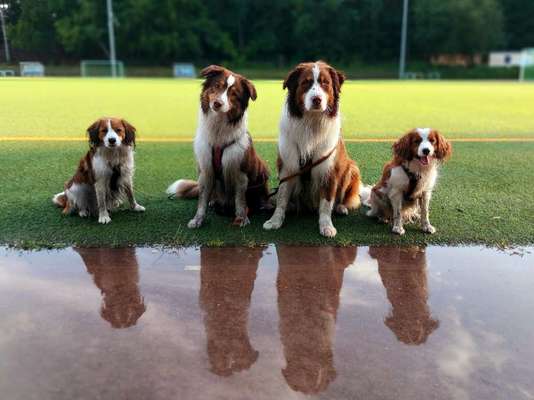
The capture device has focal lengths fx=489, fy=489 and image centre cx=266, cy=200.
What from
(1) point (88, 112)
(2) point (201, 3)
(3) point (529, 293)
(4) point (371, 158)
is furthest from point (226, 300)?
(2) point (201, 3)

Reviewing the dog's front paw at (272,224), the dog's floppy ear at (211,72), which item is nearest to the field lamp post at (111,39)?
the dog's floppy ear at (211,72)

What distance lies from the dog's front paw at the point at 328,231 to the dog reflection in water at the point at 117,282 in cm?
176

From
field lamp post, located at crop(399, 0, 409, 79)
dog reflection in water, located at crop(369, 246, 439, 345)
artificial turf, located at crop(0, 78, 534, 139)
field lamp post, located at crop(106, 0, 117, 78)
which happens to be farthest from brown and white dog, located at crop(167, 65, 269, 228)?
field lamp post, located at crop(399, 0, 409, 79)

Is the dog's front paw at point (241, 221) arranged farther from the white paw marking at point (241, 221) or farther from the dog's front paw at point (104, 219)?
the dog's front paw at point (104, 219)

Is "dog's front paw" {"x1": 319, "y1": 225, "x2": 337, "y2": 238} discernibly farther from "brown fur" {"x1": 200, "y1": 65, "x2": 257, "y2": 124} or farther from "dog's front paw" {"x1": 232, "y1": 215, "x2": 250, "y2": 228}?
"brown fur" {"x1": 200, "y1": 65, "x2": 257, "y2": 124}

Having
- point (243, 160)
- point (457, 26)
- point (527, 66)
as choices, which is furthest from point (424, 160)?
point (457, 26)

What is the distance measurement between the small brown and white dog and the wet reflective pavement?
0.54 m

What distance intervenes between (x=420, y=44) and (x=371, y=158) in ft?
175

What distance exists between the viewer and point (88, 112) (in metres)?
13.9

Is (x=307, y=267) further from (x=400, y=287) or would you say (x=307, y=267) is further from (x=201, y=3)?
(x=201, y=3)

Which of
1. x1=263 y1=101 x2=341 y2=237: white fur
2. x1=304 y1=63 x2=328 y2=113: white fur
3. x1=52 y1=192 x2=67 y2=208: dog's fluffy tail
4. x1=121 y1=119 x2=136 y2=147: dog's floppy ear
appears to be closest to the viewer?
x1=304 y1=63 x2=328 y2=113: white fur

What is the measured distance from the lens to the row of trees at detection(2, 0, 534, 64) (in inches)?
1945

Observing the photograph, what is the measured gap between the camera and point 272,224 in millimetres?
4883

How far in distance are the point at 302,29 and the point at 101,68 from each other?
980 inches
